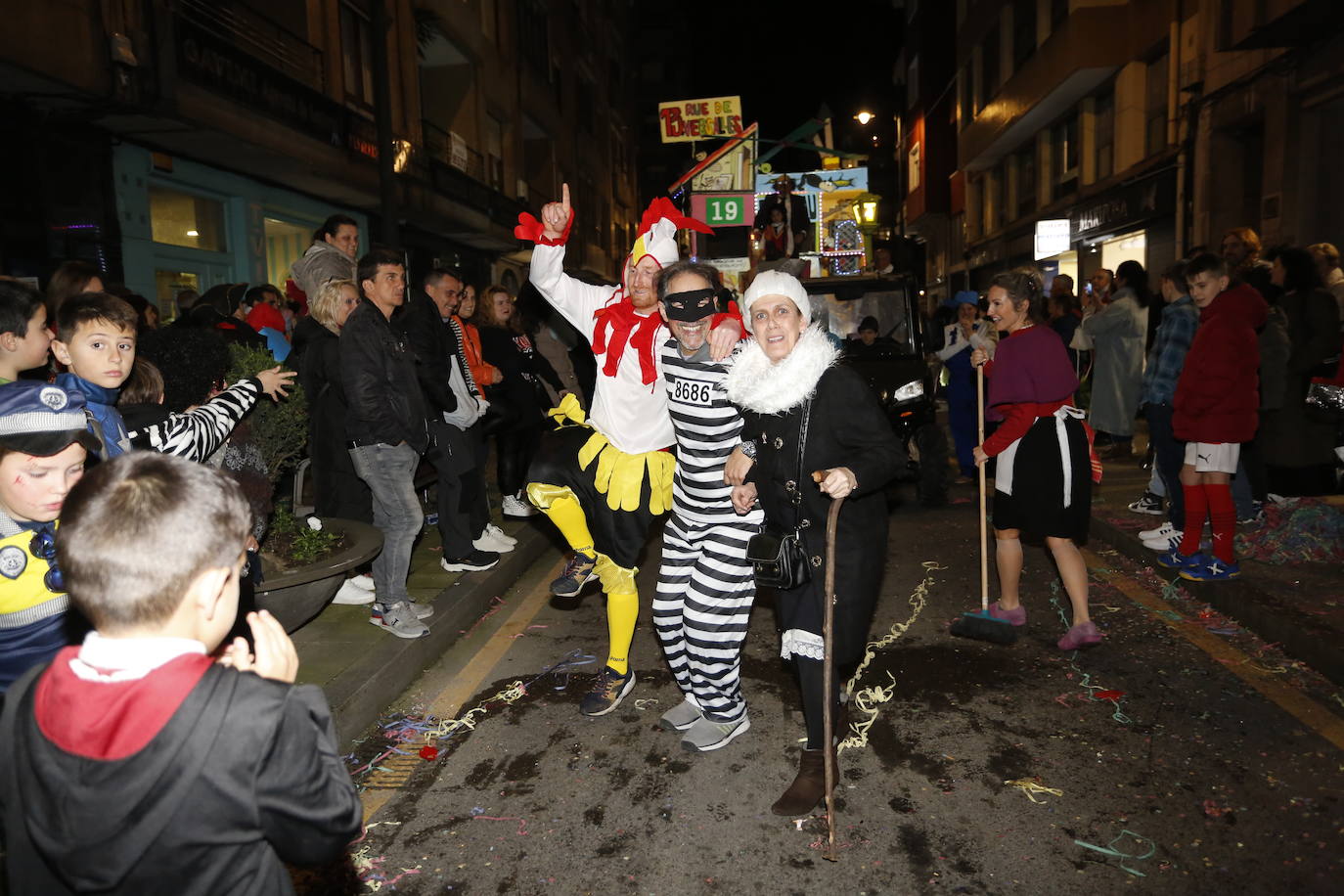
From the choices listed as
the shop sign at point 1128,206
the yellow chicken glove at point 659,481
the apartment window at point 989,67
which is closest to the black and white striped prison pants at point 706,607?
the yellow chicken glove at point 659,481

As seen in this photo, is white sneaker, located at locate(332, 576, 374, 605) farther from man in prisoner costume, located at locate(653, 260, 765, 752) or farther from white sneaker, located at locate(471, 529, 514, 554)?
man in prisoner costume, located at locate(653, 260, 765, 752)

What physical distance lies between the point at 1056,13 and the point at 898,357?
644 inches

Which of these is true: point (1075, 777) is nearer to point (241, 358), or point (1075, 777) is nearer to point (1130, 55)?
→ point (241, 358)

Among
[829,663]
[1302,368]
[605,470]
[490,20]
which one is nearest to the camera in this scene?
[829,663]

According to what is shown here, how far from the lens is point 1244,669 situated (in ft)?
15.1

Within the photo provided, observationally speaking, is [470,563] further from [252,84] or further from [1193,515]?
[252,84]

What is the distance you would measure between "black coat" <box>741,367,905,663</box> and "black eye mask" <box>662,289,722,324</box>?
61 cm

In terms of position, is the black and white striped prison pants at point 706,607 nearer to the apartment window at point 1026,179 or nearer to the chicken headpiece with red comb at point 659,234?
the chicken headpiece with red comb at point 659,234

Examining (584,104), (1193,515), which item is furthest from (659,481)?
(584,104)

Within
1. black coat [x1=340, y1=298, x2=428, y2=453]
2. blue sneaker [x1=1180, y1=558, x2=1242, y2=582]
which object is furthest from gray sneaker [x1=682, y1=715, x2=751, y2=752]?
blue sneaker [x1=1180, y1=558, x2=1242, y2=582]

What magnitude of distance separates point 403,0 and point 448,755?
1878 cm

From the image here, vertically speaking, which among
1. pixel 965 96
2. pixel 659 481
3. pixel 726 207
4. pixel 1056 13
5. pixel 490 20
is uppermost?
pixel 490 20

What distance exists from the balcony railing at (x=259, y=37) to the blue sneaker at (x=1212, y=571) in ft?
41.5

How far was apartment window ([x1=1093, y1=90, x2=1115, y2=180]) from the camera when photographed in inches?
778
